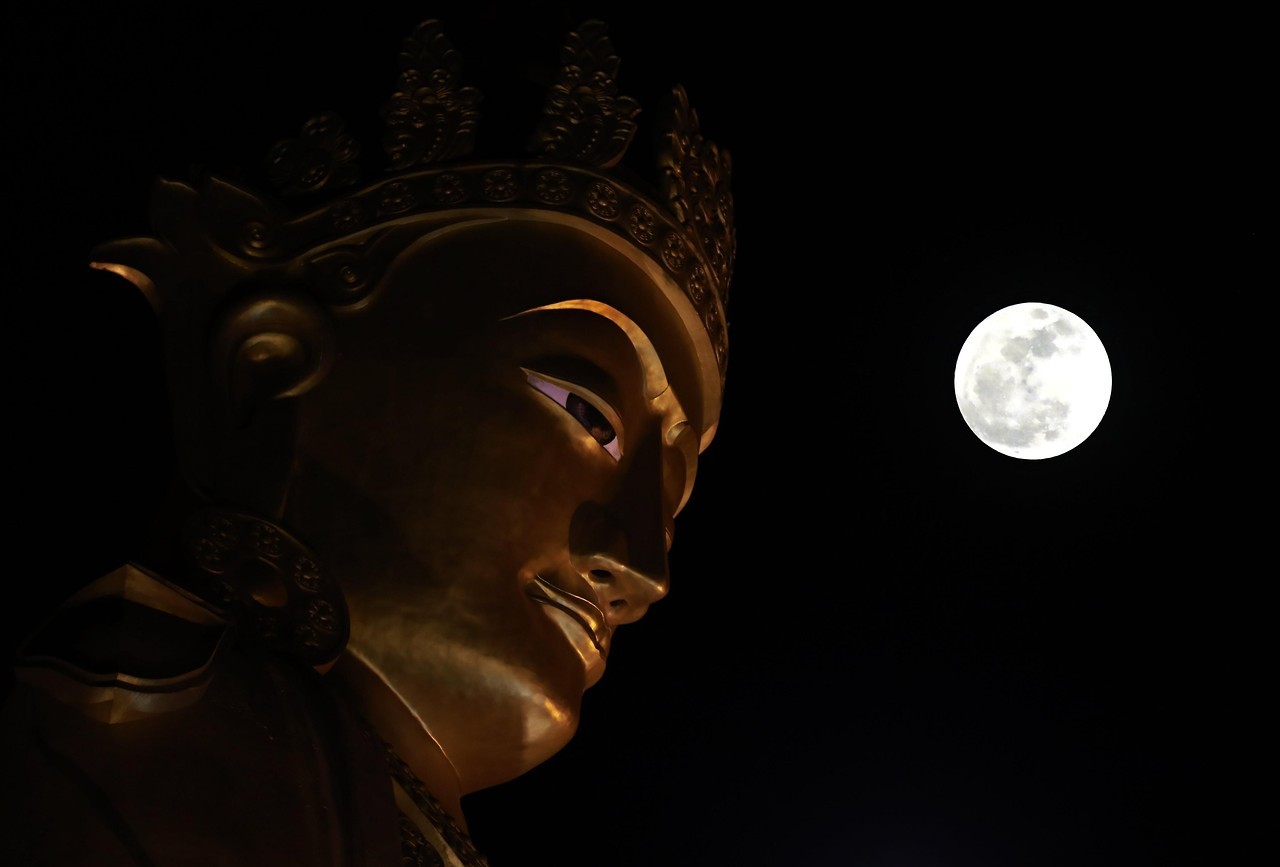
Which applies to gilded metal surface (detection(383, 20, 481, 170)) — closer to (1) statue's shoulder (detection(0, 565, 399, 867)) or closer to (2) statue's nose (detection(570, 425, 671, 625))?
(2) statue's nose (detection(570, 425, 671, 625))

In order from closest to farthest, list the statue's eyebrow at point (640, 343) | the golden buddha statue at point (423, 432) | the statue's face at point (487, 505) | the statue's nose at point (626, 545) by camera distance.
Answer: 1. the golden buddha statue at point (423, 432)
2. the statue's face at point (487, 505)
3. the statue's nose at point (626, 545)
4. the statue's eyebrow at point (640, 343)

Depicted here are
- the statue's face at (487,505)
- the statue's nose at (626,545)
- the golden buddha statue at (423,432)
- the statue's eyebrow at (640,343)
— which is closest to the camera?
the golden buddha statue at (423,432)

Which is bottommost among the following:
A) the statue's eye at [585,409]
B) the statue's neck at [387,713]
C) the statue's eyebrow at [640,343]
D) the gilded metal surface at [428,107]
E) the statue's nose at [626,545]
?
the statue's neck at [387,713]

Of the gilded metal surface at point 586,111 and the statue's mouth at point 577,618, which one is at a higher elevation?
the gilded metal surface at point 586,111

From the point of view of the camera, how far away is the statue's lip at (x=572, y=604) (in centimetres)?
255

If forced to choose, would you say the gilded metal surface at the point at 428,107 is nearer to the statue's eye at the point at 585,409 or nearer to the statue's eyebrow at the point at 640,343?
the statue's eyebrow at the point at 640,343

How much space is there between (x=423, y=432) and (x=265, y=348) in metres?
0.30

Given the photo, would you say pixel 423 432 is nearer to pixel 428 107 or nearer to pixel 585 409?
pixel 585 409

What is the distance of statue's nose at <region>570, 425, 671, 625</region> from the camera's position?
2.56 meters

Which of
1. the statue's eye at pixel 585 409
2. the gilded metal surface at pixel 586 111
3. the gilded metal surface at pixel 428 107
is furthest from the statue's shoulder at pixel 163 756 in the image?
the gilded metal surface at pixel 586 111

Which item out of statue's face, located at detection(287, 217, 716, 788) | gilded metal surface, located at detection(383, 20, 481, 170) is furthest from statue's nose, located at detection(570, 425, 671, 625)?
gilded metal surface, located at detection(383, 20, 481, 170)

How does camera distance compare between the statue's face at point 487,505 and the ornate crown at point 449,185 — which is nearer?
the statue's face at point 487,505

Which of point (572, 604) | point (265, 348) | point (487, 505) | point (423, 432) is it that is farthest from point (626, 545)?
point (265, 348)

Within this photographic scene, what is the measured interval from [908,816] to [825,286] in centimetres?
133
